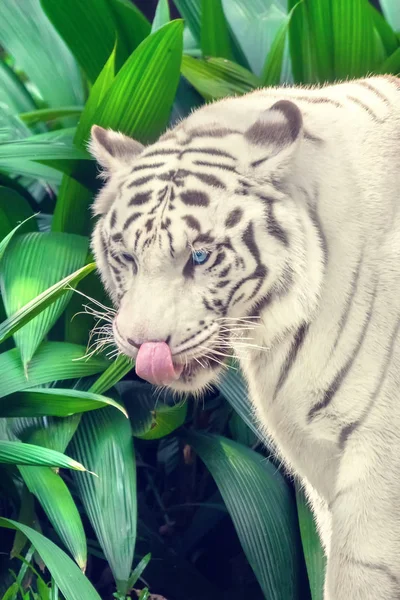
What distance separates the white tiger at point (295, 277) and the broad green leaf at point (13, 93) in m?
1.24

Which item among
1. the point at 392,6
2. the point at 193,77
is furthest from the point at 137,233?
the point at 392,6

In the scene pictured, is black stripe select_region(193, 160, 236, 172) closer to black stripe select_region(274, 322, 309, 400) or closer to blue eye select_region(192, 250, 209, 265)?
blue eye select_region(192, 250, 209, 265)

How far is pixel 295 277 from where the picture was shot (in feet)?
5.96

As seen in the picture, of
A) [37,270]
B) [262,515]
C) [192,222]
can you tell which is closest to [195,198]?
[192,222]

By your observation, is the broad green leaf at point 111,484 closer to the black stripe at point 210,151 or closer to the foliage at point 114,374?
the foliage at point 114,374

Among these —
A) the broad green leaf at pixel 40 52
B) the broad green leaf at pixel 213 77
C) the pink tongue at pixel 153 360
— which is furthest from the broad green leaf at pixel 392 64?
the pink tongue at pixel 153 360

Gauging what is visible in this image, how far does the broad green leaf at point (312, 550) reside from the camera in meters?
2.39

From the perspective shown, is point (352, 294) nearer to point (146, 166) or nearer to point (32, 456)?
point (146, 166)

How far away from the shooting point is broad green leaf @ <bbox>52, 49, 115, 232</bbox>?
2.60m

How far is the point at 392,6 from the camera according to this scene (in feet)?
9.97

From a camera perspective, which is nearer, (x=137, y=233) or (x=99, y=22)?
(x=137, y=233)

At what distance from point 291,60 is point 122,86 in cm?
58

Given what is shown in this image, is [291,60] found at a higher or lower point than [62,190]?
higher

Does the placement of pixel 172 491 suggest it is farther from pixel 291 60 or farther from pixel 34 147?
pixel 291 60
